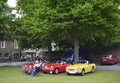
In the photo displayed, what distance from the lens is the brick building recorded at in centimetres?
6893

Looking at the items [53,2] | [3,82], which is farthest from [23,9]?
[3,82]

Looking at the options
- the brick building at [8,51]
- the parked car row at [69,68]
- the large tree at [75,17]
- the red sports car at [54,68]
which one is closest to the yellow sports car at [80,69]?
the parked car row at [69,68]

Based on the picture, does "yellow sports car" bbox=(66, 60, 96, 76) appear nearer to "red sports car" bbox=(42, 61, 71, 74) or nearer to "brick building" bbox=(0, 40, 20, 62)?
"red sports car" bbox=(42, 61, 71, 74)

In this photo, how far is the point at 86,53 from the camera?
52.2m

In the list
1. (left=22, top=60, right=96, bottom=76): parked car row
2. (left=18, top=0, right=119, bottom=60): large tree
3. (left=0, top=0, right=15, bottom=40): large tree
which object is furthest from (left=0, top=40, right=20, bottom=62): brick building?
(left=22, top=60, right=96, bottom=76): parked car row

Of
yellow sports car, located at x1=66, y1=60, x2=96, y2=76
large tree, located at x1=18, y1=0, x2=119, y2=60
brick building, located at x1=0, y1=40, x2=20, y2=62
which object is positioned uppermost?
large tree, located at x1=18, y1=0, x2=119, y2=60

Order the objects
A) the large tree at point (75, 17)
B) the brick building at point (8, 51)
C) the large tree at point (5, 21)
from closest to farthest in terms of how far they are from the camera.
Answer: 1. the large tree at point (75, 17)
2. the large tree at point (5, 21)
3. the brick building at point (8, 51)

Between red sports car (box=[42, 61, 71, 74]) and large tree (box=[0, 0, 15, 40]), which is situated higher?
large tree (box=[0, 0, 15, 40])

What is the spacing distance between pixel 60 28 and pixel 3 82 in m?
12.3

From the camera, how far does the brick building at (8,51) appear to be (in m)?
68.9

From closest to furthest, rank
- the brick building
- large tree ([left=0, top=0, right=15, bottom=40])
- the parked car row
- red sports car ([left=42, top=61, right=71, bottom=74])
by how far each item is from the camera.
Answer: the parked car row < red sports car ([left=42, top=61, right=71, bottom=74]) < large tree ([left=0, top=0, right=15, bottom=40]) < the brick building

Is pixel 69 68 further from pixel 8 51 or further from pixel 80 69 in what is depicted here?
pixel 8 51

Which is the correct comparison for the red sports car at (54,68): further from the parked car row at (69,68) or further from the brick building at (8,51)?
the brick building at (8,51)

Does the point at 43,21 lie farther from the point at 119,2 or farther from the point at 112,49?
the point at 112,49
